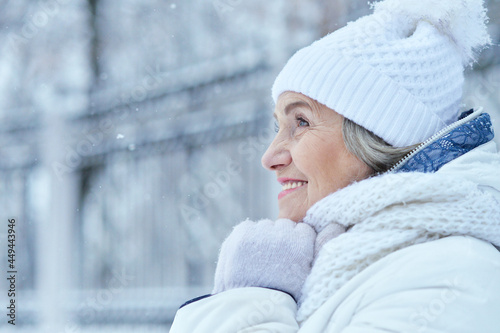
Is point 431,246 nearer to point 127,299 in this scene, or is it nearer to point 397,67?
point 397,67

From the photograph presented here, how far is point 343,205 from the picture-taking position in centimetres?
114

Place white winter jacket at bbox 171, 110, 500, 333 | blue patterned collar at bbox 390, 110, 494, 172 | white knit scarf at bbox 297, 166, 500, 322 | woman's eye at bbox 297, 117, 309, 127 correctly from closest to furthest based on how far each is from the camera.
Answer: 1. white winter jacket at bbox 171, 110, 500, 333
2. white knit scarf at bbox 297, 166, 500, 322
3. blue patterned collar at bbox 390, 110, 494, 172
4. woman's eye at bbox 297, 117, 309, 127

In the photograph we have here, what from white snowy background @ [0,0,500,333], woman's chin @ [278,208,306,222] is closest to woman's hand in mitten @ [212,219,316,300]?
woman's chin @ [278,208,306,222]

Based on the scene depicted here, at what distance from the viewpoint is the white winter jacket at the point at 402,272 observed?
88 cm

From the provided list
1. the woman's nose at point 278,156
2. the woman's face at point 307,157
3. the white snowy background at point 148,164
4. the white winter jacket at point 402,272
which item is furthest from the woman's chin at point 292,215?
the white snowy background at point 148,164

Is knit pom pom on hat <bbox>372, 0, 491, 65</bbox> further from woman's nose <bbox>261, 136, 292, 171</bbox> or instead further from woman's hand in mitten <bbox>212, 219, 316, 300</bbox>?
woman's hand in mitten <bbox>212, 219, 316, 300</bbox>

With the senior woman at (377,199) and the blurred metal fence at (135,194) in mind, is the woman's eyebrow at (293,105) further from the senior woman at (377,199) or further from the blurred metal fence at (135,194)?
the blurred metal fence at (135,194)

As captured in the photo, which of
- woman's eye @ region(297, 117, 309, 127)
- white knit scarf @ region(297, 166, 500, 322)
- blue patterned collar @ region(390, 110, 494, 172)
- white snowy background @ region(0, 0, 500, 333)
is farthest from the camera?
white snowy background @ region(0, 0, 500, 333)

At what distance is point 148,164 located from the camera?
13.4 feet

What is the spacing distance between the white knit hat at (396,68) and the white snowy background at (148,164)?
1.82 meters

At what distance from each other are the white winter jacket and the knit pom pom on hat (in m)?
0.40

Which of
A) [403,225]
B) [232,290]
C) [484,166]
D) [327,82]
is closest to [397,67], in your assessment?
[327,82]

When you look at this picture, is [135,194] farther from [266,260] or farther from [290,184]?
[266,260]

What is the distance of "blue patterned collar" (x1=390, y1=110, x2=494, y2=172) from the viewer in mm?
1122
